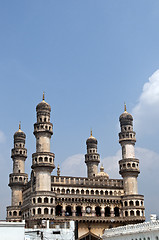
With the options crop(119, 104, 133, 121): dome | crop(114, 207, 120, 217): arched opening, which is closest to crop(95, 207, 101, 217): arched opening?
crop(114, 207, 120, 217): arched opening

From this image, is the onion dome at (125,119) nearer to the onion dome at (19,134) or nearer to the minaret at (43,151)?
the minaret at (43,151)

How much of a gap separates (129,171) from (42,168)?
18.5 m

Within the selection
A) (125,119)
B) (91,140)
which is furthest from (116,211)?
(91,140)

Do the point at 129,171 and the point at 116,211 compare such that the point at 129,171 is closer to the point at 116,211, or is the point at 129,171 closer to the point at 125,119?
the point at 116,211

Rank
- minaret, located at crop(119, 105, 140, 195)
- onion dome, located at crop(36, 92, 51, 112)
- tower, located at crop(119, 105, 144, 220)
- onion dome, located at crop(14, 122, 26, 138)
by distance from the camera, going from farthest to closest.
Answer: onion dome, located at crop(14, 122, 26, 138) < minaret, located at crop(119, 105, 140, 195) < onion dome, located at crop(36, 92, 51, 112) < tower, located at crop(119, 105, 144, 220)

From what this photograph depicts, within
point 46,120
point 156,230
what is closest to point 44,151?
point 46,120

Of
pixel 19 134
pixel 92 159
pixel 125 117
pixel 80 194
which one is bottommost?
pixel 80 194

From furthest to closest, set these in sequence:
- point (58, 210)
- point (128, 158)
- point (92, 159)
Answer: point (92, 159) < point (128, 158) < point (58, 210)

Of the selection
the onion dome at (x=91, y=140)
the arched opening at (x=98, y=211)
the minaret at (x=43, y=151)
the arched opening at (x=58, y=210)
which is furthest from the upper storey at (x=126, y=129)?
the arched opening at (x=58, y=210)

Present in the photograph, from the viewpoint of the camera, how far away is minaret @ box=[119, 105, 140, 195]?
7869 cm

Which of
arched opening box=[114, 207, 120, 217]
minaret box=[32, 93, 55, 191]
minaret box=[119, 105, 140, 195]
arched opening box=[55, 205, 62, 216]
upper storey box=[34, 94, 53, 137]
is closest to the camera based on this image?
minaret box=[32, 93, 55, 191]

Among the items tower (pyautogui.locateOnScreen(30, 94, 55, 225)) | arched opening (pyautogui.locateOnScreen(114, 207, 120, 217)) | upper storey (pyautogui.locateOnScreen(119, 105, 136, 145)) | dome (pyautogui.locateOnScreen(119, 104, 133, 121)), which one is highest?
dome (pyautogui.locateOnScreen(119, 104, 133, 121))

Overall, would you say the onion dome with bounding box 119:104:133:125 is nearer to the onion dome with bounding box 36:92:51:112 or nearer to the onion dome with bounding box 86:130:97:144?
the onion dome with bounding box 86:130:97:144

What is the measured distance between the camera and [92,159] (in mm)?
91000
